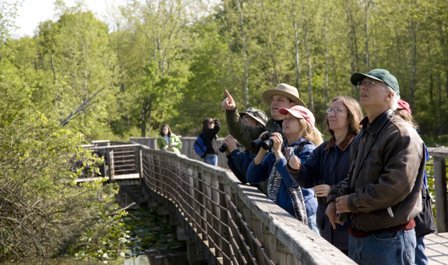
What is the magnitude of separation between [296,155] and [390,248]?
1467mm

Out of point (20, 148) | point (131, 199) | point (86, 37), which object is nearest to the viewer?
point (20, 148)

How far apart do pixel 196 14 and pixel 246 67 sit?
478 inches

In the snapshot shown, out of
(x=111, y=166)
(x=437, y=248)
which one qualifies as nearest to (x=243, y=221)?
(x=437, y=248)

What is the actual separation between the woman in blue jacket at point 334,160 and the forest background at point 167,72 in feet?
26.3

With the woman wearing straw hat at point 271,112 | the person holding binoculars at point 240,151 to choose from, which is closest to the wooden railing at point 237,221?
the person holding binoculars at point 240,151

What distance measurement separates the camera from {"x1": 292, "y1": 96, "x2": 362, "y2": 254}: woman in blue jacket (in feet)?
15.9

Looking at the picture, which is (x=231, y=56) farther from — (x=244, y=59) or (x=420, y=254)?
(x=420, y=254)

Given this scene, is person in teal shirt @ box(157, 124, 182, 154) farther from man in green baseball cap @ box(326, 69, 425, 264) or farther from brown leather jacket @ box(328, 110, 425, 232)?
brown leather jacket @ box(328, 110, 425, 232)

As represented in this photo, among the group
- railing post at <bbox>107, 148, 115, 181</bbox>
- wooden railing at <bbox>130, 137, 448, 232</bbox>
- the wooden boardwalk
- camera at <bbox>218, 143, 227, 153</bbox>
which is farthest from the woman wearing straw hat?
railing post at <bbox>107, 148, 115, 181</bbox>

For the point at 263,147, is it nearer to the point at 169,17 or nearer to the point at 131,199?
the point at 131,199

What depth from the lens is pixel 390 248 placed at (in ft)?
13.0

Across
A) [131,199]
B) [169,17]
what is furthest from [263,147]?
[169,17]

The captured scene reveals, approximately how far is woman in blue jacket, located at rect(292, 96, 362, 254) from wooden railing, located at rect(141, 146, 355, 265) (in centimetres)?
31

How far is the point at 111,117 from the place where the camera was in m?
55.6
